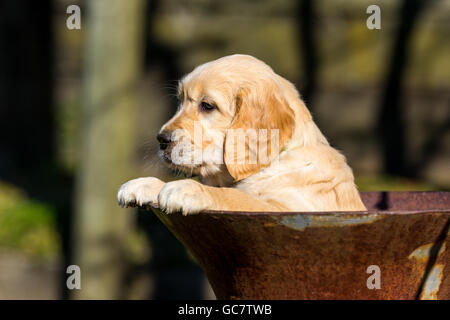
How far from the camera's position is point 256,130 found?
319 cm

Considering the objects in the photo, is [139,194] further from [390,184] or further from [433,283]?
[390,184]

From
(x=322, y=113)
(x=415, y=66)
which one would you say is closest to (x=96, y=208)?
(x=322, y=113)

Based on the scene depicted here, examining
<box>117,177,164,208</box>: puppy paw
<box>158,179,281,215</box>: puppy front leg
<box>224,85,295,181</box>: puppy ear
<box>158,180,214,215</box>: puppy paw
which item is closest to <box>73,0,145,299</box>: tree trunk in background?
<box>224,85,295,181</box>: puppy ear

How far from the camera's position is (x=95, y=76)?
6.10m

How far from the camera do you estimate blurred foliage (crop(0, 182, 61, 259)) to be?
6719 mm

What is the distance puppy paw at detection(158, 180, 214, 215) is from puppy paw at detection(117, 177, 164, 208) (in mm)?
157

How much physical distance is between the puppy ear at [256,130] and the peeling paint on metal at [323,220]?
65 centimetres

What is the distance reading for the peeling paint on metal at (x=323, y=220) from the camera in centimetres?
245

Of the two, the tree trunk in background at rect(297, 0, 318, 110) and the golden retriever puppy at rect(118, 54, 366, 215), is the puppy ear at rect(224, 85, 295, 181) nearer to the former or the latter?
the golden retriever puppy at rect(118, 54, 366, 215)

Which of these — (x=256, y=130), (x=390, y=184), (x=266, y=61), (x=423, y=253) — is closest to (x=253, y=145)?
(x=256, y=130)

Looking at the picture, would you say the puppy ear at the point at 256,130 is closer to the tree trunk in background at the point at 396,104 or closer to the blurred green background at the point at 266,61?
the blurred green background at the point at 266,61

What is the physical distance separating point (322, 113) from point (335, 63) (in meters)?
0.66

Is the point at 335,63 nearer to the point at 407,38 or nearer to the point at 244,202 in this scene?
the point at 407,38

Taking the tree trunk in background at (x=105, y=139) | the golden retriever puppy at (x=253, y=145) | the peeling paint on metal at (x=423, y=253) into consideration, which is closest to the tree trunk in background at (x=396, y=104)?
the tree trunk in background at (x=105, y=139)
